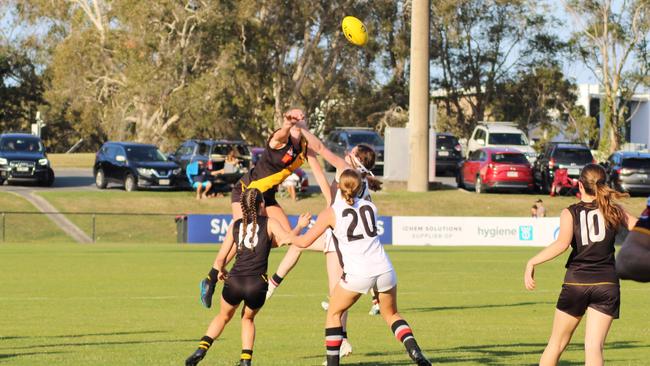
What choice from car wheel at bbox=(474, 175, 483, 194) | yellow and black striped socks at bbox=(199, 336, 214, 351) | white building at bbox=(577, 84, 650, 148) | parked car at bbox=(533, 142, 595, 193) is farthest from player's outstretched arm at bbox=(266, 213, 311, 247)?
white building at bbox=(577, 84, 650, 148)

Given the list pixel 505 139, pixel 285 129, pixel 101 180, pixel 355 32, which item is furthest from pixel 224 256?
pixel 505 139

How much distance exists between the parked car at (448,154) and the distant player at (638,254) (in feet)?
170

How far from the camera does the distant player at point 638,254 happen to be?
6.42 m

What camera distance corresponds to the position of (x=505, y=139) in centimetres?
5578

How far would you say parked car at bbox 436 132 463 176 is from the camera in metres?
58.3

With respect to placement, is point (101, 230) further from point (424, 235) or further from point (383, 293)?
point (383, 293)

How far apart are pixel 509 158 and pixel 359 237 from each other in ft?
127

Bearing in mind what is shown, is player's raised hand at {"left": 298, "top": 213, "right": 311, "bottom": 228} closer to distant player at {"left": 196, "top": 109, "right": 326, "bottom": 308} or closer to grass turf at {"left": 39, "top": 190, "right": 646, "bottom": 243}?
distant player at {"left": 196, "top": 109, "right": 326, "bottom": 308}

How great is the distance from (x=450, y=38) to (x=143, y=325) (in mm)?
61186

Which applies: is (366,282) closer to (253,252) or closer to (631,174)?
(253,252)

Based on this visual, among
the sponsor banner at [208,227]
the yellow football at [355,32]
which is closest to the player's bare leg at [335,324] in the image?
the yellow football at [355,32]

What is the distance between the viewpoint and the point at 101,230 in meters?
38.6

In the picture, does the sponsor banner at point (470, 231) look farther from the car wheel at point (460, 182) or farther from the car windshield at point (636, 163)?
the car wheel at point (460, 182)

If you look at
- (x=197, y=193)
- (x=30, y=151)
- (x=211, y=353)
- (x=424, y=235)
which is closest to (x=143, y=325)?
(x=211, y=353)
